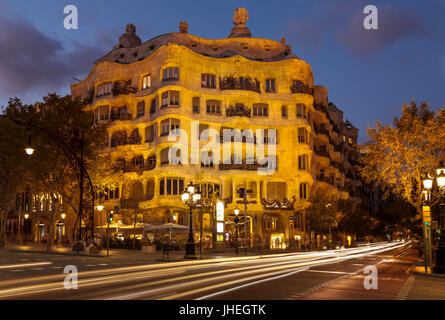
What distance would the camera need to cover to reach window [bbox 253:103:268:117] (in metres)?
60.7

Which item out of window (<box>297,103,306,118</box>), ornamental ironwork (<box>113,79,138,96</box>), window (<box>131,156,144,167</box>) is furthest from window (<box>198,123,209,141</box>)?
window (<box>297,103,306,118</box>)

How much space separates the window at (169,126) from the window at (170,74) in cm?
534

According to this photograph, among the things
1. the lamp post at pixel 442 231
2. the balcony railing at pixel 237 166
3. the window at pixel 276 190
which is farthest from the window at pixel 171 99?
the lamp post at pixel 442 231

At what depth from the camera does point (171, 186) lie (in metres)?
54.1

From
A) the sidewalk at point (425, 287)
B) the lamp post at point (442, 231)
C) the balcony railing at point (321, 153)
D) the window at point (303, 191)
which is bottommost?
the sidewalk at point (425, 287)

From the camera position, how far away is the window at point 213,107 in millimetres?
58594

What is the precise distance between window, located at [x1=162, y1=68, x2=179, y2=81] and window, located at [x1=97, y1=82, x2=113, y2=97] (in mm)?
9008

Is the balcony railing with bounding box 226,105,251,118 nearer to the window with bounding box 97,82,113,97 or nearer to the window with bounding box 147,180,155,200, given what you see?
the window with bounding box 147,180,155,200

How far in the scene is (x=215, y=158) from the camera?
57.9m

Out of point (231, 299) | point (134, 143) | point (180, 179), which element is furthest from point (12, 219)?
point (231, 299)

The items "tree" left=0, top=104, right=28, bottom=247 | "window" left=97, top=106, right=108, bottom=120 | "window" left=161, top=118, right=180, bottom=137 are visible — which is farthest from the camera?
"window" left=97, top=106, right=108, bottom=120

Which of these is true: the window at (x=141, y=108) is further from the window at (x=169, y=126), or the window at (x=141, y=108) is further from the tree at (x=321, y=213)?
the tree at (x=321, y=213)

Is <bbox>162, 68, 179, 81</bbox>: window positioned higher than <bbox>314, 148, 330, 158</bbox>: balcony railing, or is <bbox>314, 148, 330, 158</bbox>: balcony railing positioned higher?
<bbox>162, 68, 179, 81</bbox>: window
